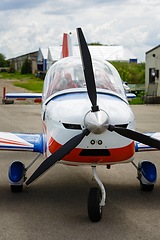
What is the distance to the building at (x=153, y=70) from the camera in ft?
71.6

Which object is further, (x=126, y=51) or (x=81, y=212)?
(x=126, y=51)

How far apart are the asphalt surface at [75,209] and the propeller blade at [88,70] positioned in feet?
4.38

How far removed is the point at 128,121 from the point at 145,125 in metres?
7.91

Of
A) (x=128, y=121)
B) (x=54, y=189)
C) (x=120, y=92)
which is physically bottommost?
(x=54, y=189)

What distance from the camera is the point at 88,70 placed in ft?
11.4

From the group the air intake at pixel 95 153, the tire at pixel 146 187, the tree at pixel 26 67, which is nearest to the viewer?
the air intake at pixel 95 153

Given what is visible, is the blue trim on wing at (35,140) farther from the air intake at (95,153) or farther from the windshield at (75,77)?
the air intake at (95,153)

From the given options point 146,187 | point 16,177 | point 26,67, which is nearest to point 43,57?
point 26,67

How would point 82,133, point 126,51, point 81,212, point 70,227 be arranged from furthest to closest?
point 126,51 < point 81,212 < point 70,227 < point 82,133

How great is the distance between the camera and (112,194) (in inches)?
177

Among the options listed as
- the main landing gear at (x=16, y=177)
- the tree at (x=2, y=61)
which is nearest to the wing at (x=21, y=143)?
the main landing gear at (x=16, y=177)

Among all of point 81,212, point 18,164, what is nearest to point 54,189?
point 18,164

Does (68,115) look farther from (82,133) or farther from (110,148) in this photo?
(110,148)

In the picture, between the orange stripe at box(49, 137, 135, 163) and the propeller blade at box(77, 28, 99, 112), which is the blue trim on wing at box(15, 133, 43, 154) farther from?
the propeller blade at box(77, 28, 99, 112)
